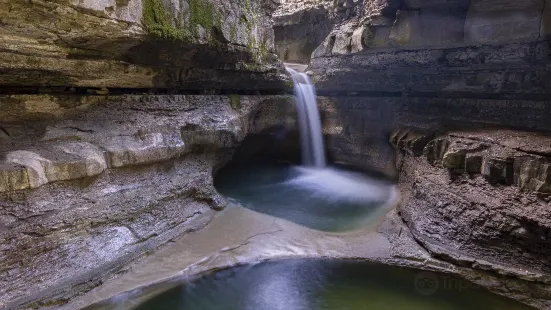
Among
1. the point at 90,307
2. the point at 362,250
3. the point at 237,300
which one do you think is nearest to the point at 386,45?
the point at 362,250

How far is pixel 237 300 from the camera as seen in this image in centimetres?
394

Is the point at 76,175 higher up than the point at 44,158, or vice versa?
the point at 44,158

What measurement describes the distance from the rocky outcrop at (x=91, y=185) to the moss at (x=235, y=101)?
3.34 ft

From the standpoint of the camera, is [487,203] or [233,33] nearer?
[487,203]

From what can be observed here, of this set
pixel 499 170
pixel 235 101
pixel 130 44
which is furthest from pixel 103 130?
pixel 499 170

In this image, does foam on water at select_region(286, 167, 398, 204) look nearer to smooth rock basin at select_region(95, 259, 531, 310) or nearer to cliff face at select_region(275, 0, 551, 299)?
cliff face at select_region(275, 0, 551, 299)

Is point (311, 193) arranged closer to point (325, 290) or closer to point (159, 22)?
point (325, 290)

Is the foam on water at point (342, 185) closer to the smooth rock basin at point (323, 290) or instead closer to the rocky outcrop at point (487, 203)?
the rocky outcrop at point (487, 203)

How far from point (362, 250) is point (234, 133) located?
141 inches

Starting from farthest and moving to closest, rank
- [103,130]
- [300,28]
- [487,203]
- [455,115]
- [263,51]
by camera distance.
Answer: [300,28] < [263,51] < [455,115] < [103,130] < [487,203]

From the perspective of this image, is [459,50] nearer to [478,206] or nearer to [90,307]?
[478,206]

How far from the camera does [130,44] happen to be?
14.8 feet

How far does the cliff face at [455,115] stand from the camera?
435cm

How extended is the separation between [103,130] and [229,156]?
322 centimetres
